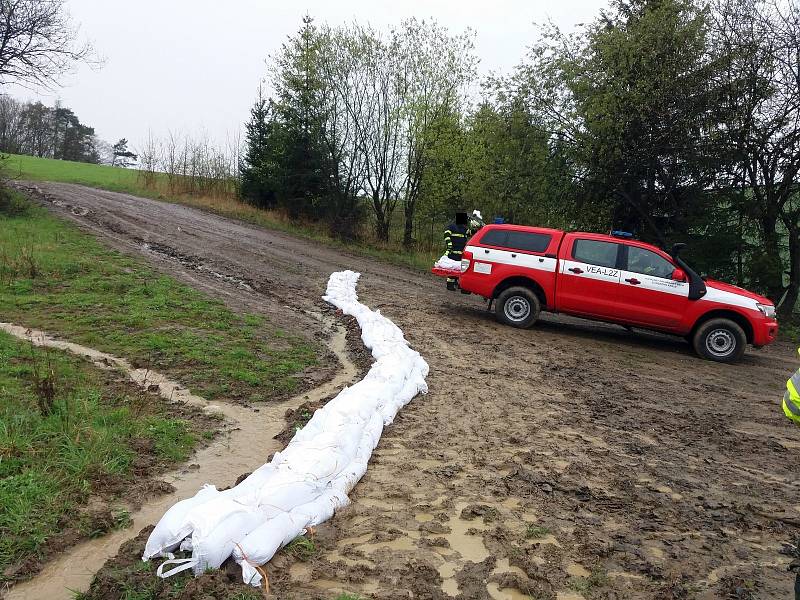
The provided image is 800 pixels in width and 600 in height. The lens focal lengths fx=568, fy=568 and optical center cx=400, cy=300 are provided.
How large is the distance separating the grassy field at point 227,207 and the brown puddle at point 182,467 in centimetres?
1301

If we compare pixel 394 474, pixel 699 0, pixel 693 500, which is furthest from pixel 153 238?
pixel 699 0

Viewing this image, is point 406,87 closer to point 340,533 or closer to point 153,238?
point 153,238

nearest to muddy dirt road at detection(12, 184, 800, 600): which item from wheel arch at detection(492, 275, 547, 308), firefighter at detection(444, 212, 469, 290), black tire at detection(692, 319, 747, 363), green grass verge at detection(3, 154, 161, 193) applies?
black tire at detection(692, 319, 747, 363)

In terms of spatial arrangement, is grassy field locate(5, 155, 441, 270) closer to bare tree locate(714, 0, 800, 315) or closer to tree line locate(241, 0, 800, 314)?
tree line locate(241, 0, 800, 314)

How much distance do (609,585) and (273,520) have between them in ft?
6.20

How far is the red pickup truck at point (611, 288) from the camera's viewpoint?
9.01 metres

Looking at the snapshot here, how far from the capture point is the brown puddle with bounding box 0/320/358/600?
313 centimetres

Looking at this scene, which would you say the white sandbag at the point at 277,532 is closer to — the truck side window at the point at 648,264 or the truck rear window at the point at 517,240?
the truck rear window at the point at 517,240

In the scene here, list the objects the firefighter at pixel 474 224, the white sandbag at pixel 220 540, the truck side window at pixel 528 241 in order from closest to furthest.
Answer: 1. the white sandbag at pixel 220 540
2. the truck side window at pixel 528 241
3. the firefighter at pixel 474 224

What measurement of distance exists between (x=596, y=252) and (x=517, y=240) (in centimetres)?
135

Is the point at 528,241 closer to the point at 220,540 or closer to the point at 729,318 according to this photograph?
the point at 729,318

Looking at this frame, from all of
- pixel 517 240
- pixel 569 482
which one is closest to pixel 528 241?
pixel 517 240

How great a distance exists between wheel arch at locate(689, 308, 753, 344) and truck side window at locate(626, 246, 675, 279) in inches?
34.5

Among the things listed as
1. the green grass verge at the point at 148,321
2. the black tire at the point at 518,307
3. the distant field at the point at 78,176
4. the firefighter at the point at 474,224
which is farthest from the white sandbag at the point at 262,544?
the distant field at the point at 78,176
